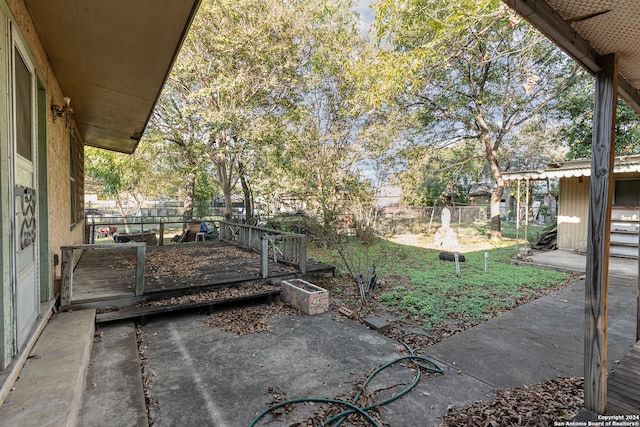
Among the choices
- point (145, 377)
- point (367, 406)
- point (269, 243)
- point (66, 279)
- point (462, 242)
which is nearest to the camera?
point (367, 406)

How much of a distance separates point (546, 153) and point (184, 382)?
23.9 metres

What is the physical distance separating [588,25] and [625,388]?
2.60 meters

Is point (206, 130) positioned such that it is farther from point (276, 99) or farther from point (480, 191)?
point (480, 191)

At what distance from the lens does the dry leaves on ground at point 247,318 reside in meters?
3.94

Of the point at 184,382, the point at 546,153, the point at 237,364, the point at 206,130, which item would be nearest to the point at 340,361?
the point at 237,364

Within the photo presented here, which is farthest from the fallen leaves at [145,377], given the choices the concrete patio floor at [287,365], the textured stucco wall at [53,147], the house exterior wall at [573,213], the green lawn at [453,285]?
the house exterior wall at [573,213]

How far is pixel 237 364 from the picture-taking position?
119 inches

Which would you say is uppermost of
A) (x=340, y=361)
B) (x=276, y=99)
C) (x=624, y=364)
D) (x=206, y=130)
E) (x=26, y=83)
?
(x=276, y=99)

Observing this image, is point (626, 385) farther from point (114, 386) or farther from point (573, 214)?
point (573, 214)

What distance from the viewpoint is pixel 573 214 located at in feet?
30.2

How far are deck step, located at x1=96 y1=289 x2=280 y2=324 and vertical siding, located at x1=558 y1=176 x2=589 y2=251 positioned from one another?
927 cm

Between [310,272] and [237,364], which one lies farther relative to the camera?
[310,272]

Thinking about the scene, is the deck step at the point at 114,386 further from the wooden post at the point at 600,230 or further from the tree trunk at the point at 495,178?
the tree trunk at the point at 495,178

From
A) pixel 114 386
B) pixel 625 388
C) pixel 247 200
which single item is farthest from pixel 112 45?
pixel 247 200
